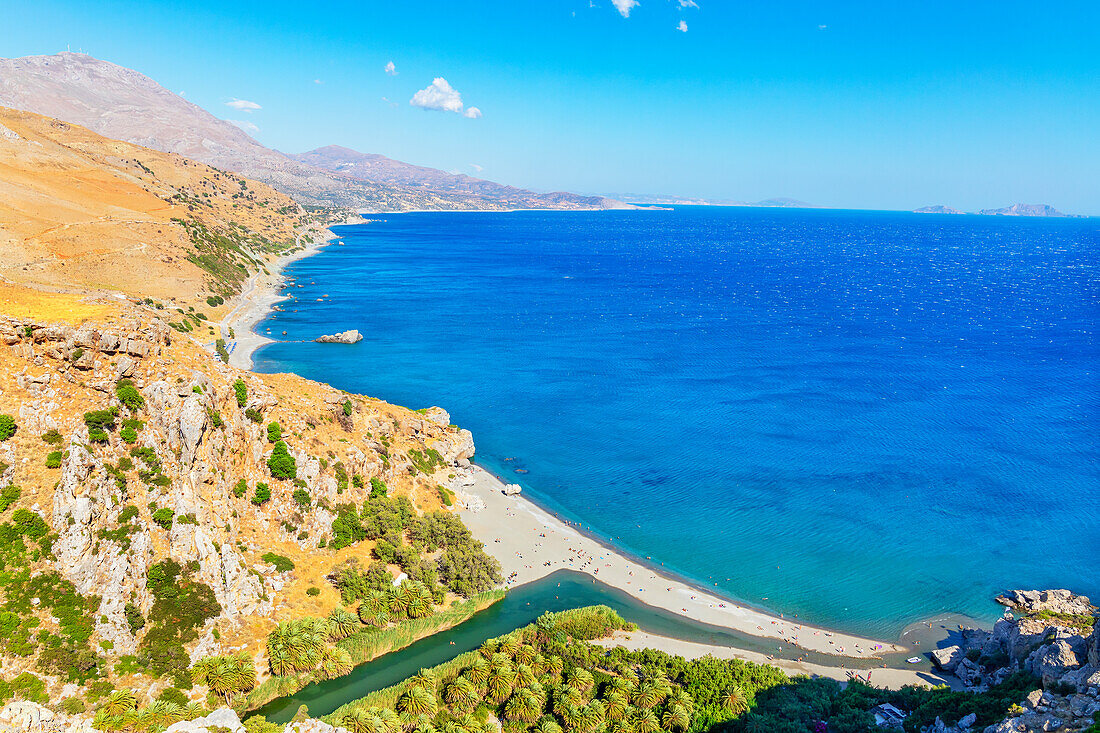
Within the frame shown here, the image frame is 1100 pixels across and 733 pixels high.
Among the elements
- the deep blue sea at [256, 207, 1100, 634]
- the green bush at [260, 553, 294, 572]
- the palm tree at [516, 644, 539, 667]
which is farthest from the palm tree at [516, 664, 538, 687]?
the deep blue sea at [256, 207, 1100, 634]

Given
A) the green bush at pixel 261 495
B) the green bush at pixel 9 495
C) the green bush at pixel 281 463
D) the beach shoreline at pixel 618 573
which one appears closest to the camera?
the green bush at pixel 9 495

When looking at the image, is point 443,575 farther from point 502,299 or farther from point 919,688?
point 502,299

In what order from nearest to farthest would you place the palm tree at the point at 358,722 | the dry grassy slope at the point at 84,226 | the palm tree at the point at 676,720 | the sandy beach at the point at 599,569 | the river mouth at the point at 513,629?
the palm tree at the point at 358,722, the palm tree at the point at 676,720, the river mouth at the point at 513,629, the sandy beach at the point at 599,569, the dry grassy slope at the point at 84,226

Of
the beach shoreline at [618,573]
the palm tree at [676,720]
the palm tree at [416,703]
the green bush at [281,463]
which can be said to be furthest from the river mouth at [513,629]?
the green bush at [281,463]

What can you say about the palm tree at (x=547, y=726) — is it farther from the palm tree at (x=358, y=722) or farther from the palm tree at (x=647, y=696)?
the palm tree at (x=358, y=722)

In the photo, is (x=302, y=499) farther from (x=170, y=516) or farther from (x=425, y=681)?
(x=425, y=681)

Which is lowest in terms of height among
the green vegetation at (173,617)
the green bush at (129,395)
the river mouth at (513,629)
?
the river mouth at (513,629)

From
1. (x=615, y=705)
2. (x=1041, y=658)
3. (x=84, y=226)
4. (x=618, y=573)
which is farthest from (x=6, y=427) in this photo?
(x=84, y=226)

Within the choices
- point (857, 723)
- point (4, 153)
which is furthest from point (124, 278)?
point (857, 723)
